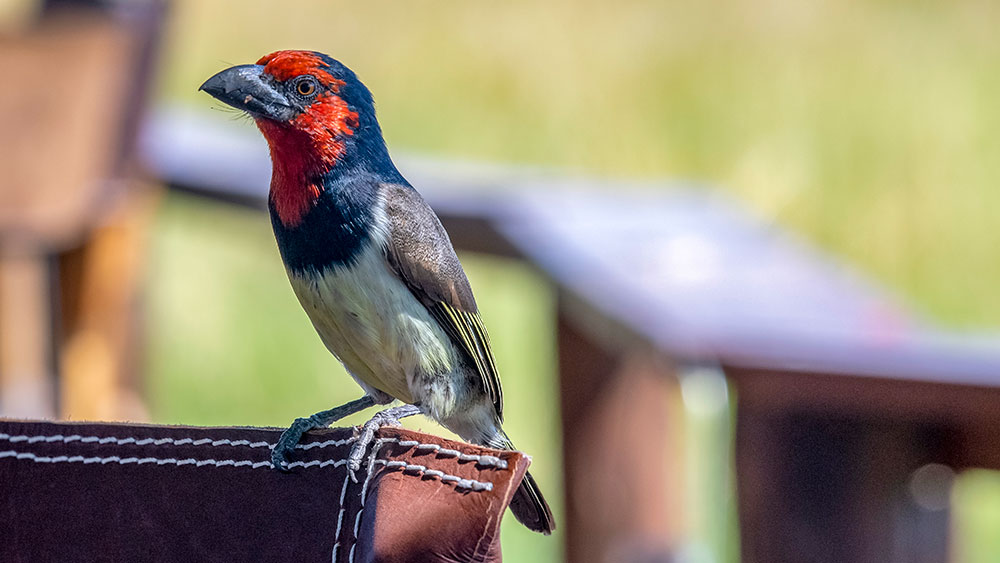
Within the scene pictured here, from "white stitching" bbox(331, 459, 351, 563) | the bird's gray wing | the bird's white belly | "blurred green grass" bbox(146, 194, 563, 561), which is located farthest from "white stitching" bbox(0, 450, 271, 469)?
"blurred green grass" bbox(146, 194, 563, 561)

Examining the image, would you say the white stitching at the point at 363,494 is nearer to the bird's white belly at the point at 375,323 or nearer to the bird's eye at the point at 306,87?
the bird's white belly at the point at 375,323

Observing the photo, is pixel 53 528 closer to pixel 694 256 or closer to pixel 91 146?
pixel 694 256

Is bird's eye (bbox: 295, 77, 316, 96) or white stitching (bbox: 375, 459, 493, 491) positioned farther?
bird's eye (bbox: 295, 77, 316, 96)

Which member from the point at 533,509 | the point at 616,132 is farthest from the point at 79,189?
the point at 616,132

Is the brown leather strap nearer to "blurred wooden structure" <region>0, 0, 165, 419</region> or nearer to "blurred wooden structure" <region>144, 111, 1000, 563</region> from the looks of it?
"blurred wooden structure" <region>144, 111, 1000, 563</region>

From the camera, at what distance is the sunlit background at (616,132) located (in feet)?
28.9

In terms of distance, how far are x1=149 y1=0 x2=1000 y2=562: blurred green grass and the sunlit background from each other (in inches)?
0.9

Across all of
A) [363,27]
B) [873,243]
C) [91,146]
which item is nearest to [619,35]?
[363,27]

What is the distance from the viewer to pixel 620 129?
1155 cm

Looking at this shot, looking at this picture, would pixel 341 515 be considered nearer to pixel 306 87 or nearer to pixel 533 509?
pixel 533 509

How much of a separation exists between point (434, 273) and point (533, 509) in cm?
52

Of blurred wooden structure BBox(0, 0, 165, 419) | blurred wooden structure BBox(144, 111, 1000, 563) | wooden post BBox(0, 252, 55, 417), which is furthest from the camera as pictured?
wooden post BBox(0, 252, 55, 417)

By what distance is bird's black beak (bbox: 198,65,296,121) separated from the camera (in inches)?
95.8

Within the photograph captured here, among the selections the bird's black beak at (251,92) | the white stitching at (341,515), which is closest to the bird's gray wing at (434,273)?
the bird's black beak at (251,92)
